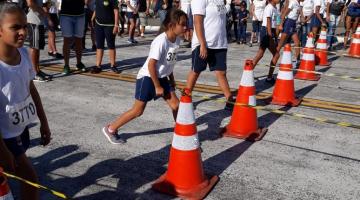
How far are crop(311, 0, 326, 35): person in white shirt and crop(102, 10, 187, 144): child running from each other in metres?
8.68

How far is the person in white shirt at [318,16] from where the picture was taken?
476 inches

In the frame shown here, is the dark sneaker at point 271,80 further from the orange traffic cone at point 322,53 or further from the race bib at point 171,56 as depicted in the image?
the race bib at point 171,56

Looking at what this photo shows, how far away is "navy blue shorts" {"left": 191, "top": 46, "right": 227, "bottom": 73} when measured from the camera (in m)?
6.02

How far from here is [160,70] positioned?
15.1ft

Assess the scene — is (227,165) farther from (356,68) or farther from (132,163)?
(356,68)

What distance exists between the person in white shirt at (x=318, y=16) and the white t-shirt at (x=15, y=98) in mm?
10887

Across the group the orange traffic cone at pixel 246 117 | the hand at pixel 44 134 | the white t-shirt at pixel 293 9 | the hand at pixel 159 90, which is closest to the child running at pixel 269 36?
the white t-shirt at pixel 293 9

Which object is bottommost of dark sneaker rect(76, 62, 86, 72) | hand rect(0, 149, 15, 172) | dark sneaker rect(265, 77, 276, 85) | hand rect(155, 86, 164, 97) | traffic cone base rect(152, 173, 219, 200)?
traffic cone base rect(152, 173, 219, 200)

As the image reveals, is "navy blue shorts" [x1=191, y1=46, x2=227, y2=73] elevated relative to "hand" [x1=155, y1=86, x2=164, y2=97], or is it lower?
elevated

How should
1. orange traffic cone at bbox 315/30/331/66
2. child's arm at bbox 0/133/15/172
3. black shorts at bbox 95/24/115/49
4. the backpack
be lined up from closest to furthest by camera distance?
1. child's arm at bbox 0/133/15/172
2. black shorts at bbox 95/24/115/49
3. orange traffic cone at bbox 315/30/331/66
4. the backpack

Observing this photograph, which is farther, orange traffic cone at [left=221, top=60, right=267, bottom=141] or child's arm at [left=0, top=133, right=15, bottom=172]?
orange traffic cone at [left=221, top=60, right=267, bottom=141]

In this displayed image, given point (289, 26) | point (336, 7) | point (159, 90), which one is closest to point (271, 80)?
point (289, 26)

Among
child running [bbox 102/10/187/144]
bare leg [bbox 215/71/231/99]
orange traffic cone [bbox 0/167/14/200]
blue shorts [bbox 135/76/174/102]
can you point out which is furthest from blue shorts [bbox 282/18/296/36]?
orange traffic cone [bbox 0/167/14/200]

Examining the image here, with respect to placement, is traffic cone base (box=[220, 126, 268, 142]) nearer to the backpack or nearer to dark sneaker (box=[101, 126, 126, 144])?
dark sneaker (box=[101, 126, 126, 144])
